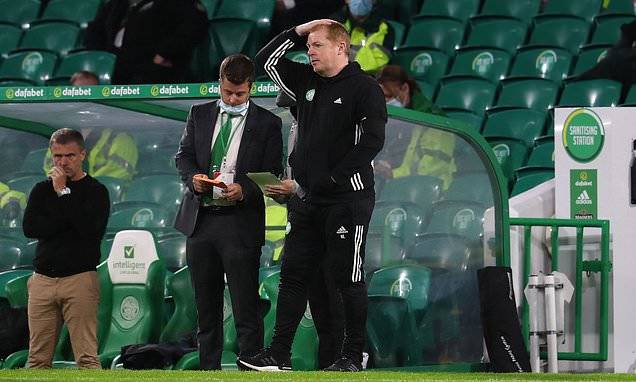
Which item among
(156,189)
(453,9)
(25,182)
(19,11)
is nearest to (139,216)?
(156,189)

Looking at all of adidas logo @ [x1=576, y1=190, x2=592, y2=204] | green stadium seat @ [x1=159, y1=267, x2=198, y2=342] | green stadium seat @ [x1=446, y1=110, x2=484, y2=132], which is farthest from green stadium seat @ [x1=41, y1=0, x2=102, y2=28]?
→ adidas logo @ [x1=576, y1=190, x2=592, y2=204]

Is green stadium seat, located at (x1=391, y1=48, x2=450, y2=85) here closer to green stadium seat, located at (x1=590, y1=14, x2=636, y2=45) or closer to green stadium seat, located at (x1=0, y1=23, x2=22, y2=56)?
green stadium seat, located at (x1=590, y1=14, x2=636, y2=45)

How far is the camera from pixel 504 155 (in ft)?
41.7

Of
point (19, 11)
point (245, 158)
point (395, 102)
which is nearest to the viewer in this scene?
point (245, 158)

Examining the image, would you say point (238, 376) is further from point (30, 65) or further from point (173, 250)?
point (30, 65)

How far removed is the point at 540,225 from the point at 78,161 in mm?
3031

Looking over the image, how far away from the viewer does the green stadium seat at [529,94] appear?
13680mm

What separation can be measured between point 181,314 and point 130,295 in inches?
17.7

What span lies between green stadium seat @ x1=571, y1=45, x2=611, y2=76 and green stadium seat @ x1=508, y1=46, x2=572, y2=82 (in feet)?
0.42

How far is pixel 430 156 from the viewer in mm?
10234

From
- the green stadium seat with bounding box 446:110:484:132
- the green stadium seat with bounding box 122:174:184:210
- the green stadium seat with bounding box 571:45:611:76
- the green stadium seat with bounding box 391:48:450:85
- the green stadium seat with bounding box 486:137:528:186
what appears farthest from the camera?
the green stadium seat with bounding box 391:48:450:85

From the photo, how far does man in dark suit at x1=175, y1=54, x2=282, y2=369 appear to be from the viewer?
8750 mm

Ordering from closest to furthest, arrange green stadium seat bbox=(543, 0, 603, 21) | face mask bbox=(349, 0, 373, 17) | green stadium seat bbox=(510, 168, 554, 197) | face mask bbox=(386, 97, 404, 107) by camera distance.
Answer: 1. face mask bbox=(386, 97, 404, 107)
2. green stadium seat bbox=(510, 168, 554, 197)
3. face mask bbox=(349, 0, 373, 17)
4. green stadium seat bbox=(543, 0, 603, 21)

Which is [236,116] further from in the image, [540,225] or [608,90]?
[608,90]
